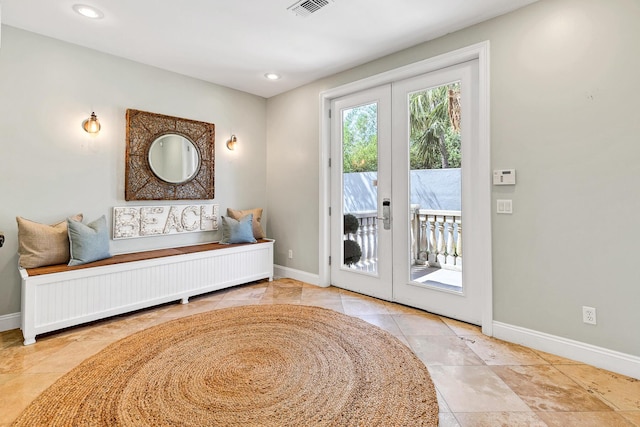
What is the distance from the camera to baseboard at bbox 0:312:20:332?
2656mm

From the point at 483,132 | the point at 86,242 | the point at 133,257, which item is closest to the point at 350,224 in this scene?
the point at 483,132

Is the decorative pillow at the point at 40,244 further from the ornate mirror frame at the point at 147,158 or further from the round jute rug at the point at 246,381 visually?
the round jute rug at the point at 246,381

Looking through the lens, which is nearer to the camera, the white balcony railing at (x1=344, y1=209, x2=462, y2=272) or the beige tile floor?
the beige tile floor

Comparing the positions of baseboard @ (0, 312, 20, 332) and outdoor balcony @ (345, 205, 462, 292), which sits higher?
outdoor balcony @ (345, 205, 462, 292)

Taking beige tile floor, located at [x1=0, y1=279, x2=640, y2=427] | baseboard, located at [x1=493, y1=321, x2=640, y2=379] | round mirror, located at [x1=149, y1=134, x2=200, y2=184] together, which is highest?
round mirror, located at [x1=149, y1=134, x2=200, y2=184]

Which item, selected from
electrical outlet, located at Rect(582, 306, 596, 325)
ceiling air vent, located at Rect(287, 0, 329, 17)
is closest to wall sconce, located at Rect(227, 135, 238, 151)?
ceiling air vent, located at Rect(287, 0, 329, 17)

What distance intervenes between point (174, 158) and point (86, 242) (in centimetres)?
131

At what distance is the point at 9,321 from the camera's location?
269 cm

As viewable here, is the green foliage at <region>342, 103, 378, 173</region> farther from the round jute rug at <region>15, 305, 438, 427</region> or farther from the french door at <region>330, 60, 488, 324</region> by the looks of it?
the round jute rug at <region>15, 305, 438, 427</region>

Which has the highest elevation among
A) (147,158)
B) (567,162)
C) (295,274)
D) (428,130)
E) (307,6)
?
(307,6)

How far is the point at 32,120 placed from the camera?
2758 millimetres

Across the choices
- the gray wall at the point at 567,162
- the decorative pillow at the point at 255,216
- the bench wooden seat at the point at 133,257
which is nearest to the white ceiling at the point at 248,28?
the gray wall at the point at 567,162

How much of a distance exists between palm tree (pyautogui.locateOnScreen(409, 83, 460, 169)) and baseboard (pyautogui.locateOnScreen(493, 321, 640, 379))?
147 centimetres

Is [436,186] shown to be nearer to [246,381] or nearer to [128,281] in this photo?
[246,381]
